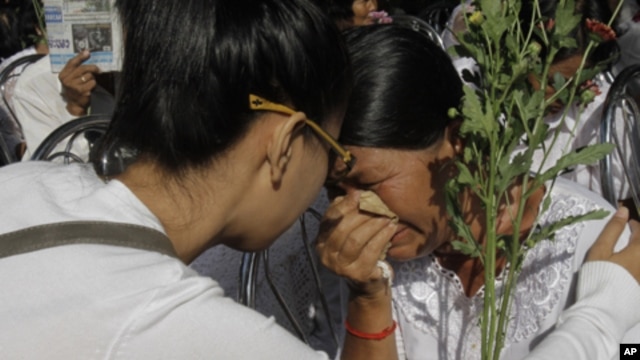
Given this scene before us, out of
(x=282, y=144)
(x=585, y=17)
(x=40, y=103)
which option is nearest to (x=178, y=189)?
(x=282, y=144)

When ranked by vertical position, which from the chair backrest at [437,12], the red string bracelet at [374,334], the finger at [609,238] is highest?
the finger at [609,238]

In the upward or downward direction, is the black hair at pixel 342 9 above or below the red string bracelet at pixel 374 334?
below

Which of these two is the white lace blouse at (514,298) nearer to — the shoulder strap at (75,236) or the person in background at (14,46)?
the shoulder strap at (75,236)

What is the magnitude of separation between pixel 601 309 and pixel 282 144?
654 mm

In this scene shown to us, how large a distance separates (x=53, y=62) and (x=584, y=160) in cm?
261

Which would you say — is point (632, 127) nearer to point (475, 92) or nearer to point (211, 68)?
point (475, 92)

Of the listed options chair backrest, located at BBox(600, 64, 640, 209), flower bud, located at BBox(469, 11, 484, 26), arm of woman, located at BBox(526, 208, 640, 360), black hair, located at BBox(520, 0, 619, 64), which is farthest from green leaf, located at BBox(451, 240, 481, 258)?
chair backrest, located at BBox(600, 64, 640, 209)

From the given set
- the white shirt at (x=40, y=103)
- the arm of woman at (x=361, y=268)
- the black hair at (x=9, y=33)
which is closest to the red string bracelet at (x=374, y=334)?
the arm of woman at (x=361, y=268)

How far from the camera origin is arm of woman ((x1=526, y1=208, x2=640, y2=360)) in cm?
145

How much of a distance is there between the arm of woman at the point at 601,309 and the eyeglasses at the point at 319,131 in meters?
0.46

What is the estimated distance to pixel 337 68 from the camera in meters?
1.30

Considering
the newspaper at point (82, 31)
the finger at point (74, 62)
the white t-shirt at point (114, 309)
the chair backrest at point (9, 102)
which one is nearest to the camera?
the white t-shirt at point (114, 309)

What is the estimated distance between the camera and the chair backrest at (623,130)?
2467 mm

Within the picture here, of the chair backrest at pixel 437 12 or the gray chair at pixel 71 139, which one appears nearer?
the gray chair at pixel 71 139
